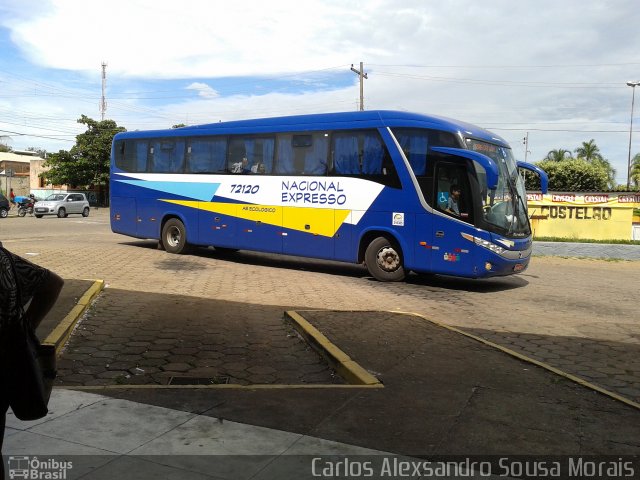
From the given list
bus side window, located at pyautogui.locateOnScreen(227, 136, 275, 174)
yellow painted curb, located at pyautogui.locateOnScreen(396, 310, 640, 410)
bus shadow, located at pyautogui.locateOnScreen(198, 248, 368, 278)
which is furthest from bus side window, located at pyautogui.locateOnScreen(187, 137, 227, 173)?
yellow painted curb, located at pyautogui.locateOnScreen(396, 310, 640, 410)

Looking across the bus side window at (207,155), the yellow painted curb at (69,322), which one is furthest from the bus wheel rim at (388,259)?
the yellow painted curb at (69,322)

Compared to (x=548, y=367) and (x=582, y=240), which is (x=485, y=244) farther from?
(x=582, y=240)

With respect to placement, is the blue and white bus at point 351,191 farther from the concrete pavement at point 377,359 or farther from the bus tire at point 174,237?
the concrete pavement at point 377,359

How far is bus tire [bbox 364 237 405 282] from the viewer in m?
11.5

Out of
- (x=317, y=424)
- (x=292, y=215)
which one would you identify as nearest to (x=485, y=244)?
(x=292, y=215)

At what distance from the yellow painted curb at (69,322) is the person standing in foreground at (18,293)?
221 cm

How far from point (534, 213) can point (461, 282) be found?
8992 millimetres

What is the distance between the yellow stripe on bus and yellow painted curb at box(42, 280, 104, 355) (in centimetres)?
509

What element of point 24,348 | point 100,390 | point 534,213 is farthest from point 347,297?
point 534,213

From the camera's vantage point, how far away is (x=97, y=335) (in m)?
6.55

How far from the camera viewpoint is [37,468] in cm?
327

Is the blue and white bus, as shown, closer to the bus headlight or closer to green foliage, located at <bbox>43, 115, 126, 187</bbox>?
the bus headlight

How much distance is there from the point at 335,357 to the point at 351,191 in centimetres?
675

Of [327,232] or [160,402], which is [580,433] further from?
[327,232]
